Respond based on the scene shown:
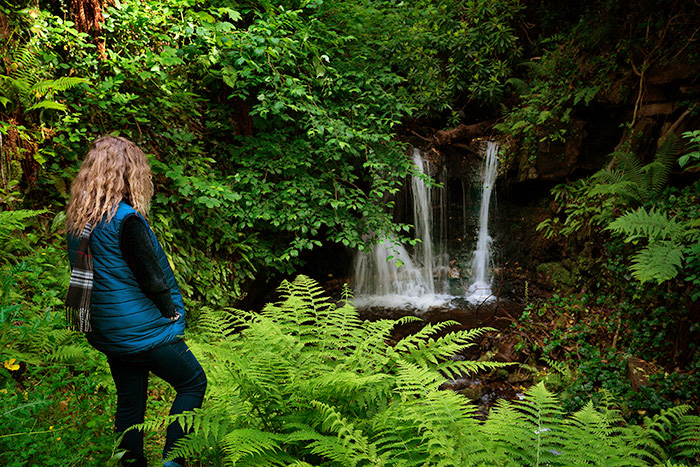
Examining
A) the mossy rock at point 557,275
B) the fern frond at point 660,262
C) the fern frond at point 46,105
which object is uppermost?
the fern frond at point 46,105

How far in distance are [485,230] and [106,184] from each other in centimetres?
785

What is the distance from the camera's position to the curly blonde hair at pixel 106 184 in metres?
1.93

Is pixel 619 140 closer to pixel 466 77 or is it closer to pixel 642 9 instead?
pixel 642 9

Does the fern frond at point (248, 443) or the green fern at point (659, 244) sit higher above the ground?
the green fern at point (659, 244)

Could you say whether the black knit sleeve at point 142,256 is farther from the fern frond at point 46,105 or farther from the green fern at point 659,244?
the green fern at point 659,244

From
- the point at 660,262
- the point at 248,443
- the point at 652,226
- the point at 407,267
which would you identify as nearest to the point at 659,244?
the point at 652,226

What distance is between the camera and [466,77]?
9.36m

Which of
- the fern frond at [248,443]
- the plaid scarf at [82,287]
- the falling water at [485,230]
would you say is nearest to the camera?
the fern frond at [248,443]

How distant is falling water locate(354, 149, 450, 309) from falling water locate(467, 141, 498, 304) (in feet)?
3.19

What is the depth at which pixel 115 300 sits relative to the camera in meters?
1.92

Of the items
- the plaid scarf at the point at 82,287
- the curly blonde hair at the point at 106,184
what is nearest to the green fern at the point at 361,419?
the plaid scarf at the point at 82,287

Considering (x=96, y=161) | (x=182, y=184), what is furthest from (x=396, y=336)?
(x=96, y=161)

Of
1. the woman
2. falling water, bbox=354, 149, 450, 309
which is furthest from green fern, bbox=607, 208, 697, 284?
falling water, bbox=354, 149, 450, 309

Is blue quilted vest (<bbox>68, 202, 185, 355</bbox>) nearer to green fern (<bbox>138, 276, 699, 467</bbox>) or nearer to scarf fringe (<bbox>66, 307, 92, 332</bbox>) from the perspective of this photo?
scarf fringe (<bbox>66, 307, 92, 332</bbox>)
